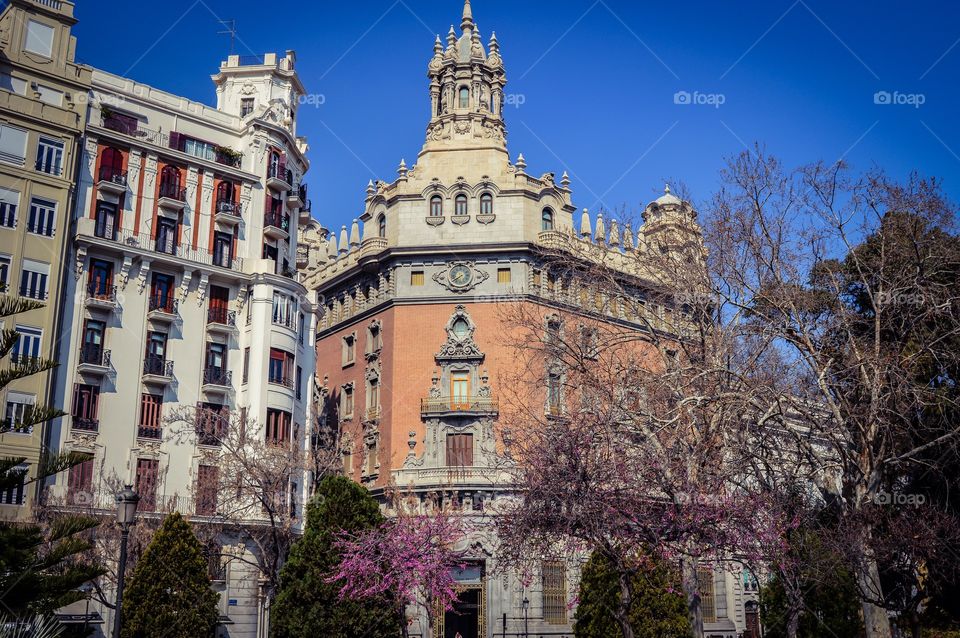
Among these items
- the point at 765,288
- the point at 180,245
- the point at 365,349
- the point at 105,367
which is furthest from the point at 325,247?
the point at 765,288

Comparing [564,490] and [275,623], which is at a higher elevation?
[564,490]

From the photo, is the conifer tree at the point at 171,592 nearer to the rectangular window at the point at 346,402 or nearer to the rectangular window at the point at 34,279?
the rectangular window at the point at 34,279

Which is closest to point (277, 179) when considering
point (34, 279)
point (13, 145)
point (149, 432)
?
point (13, 145)

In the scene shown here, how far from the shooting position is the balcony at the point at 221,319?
41812 millimetres

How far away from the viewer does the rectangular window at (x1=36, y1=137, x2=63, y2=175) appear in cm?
3822

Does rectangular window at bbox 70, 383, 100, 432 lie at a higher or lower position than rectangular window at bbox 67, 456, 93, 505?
higher

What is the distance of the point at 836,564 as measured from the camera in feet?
78.5

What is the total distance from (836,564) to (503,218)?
30604mm

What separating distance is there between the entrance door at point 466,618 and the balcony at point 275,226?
1921cm

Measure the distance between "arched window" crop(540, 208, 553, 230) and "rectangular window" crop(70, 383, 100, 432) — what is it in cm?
2474

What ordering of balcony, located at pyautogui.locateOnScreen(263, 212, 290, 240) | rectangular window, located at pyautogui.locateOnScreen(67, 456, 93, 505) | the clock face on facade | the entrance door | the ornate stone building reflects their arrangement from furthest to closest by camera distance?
the clock face on facade < the entrance door < balcony, located at pyautogui.locateOnScreen(263, 212, 290, 240) < the ornate stone building < rectangular window, located at pyautogui.locateOnScreen(67, 456, 93, 505)

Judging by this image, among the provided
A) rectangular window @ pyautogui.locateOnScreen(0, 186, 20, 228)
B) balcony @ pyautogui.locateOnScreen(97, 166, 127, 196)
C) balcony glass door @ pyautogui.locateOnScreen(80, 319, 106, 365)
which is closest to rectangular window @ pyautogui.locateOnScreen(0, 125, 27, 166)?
rectangular window @ pyautogui.locateOnScreen(0, 186, 20, 228)

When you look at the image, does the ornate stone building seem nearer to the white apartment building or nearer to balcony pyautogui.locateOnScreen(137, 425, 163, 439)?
the white apartment building

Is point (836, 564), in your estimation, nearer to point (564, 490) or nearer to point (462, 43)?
point (564, 490)
